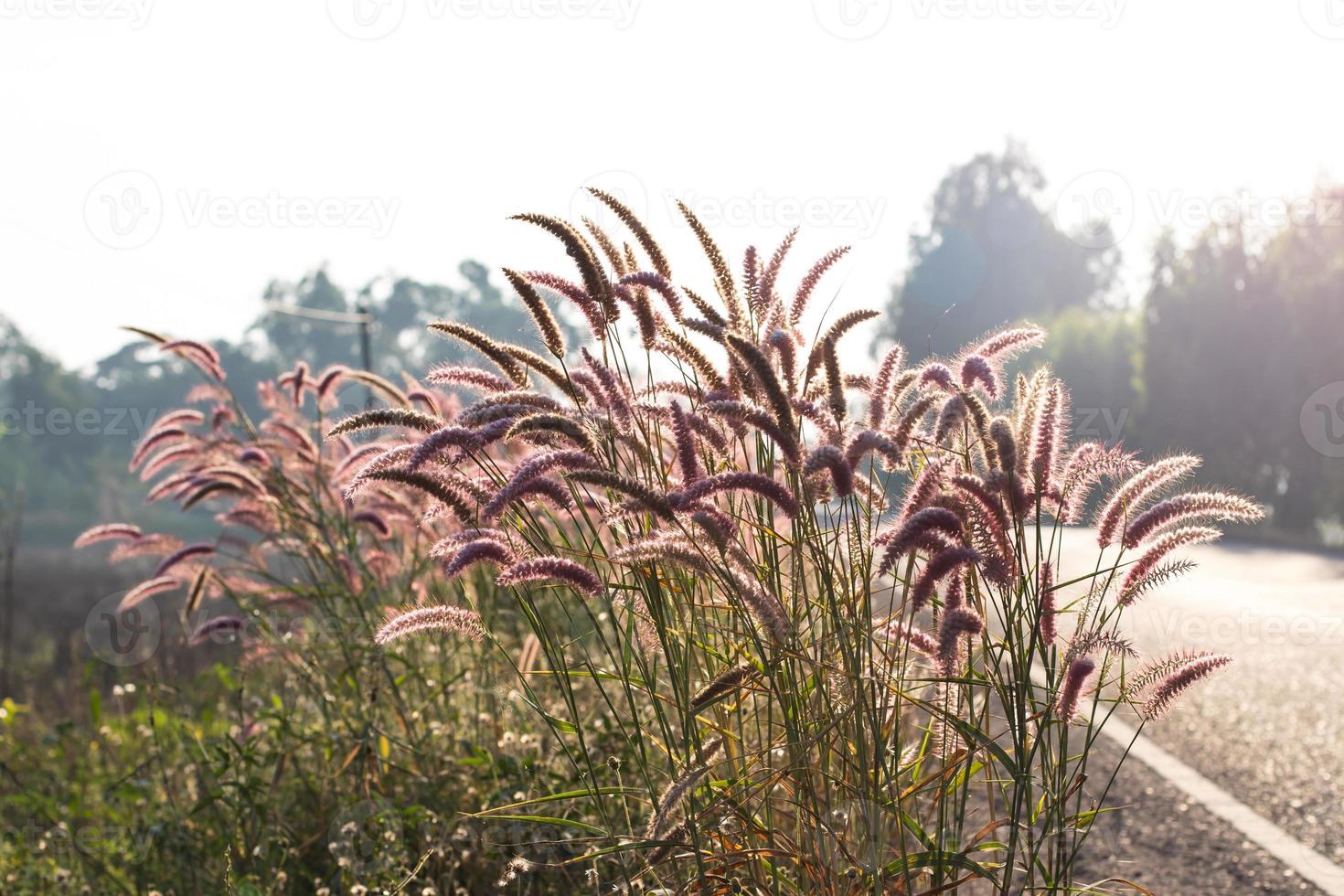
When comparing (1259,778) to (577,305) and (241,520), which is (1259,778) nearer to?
(577,305)

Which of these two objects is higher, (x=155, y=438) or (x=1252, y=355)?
(x=1252, y=355)

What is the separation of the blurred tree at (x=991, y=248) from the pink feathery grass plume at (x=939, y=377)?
148 ft

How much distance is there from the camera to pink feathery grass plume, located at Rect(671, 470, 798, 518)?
1666mm

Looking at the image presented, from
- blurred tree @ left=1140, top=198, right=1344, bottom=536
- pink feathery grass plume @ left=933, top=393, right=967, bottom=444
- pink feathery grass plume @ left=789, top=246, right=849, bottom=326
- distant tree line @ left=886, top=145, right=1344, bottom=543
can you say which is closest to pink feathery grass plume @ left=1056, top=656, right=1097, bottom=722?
pink feathery grass plume @ left=933, top=393, right=967, bottom=444

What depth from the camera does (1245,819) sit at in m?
3.77

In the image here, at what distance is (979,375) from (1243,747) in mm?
3821

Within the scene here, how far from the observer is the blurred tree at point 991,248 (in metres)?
48.2

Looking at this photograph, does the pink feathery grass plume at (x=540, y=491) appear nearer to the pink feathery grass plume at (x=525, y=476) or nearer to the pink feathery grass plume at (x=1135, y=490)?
the pink feathery grass plume at (x=525, y=476)

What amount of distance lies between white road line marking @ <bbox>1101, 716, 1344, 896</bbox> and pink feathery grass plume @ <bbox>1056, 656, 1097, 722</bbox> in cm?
180

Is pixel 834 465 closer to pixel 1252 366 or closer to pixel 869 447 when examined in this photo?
pixel 869 447

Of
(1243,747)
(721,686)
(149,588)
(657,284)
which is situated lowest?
(1243,747)

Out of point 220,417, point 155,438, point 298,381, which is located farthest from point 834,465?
point 220,417

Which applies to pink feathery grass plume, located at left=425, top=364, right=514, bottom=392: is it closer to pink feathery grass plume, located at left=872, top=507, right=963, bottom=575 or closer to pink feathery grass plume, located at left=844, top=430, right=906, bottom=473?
pink feathery grass plume, located at left=844, top=430, right=906, bottom=473

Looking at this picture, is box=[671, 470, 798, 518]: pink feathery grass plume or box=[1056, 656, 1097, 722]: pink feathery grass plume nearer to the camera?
box=[671, 470, 798, 518]: pink feathery grass plume
